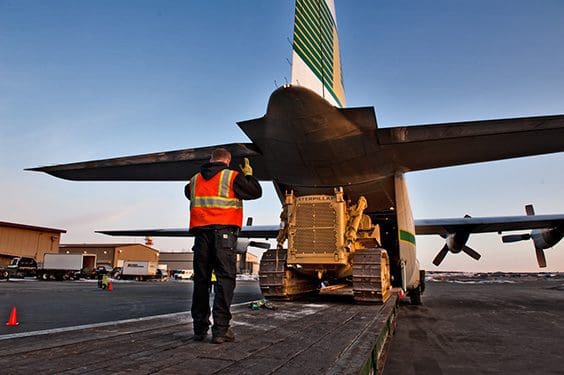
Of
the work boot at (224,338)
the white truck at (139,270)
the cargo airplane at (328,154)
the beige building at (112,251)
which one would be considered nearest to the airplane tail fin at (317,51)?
the cargo airplane at (328,154)

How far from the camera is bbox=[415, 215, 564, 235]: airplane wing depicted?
1717 centimetres

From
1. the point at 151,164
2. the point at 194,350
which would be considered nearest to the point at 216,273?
the point at 194,350

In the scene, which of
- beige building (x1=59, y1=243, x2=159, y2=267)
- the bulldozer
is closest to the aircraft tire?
the bulldozer

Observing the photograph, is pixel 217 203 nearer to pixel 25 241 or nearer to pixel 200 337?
pixel 200 337

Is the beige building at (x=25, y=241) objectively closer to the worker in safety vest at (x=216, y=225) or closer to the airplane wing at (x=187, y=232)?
the airplane wing at (x=187, y=232)

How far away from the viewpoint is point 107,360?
2.61 m

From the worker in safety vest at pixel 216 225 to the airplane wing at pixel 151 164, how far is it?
14.0 ft

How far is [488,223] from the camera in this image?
17.1m

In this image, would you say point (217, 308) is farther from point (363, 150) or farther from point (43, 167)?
point (43, 167)

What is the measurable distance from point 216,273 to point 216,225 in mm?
476

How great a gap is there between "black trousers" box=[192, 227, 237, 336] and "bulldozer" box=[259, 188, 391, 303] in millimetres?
4264

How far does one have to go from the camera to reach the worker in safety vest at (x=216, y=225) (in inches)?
146

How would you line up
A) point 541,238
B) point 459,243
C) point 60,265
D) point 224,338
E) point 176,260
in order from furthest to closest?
point 176,260
point 60,265
point 541,238
point 459,243
point 224,338

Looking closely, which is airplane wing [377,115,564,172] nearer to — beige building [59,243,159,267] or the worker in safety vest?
the worker in safety vest
